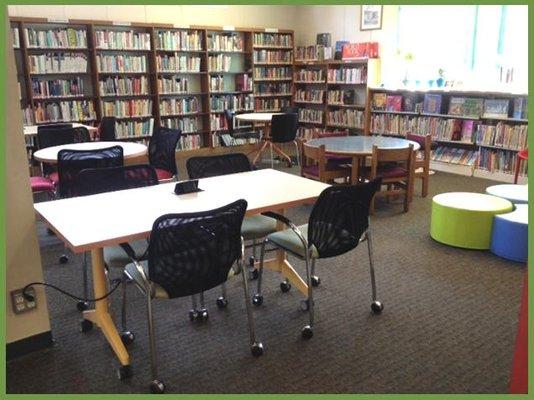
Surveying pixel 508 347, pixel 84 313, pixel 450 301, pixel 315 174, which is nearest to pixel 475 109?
pixel 315 174

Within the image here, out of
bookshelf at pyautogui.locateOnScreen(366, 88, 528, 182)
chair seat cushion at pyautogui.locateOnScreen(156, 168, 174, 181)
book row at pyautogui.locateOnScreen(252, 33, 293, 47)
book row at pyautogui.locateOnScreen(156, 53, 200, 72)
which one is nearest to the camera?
chair seat cushion at pyautogui.locateOnScreen(156, 168, 174, 181)

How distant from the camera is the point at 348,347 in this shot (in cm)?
249

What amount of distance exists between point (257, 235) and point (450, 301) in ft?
4.20

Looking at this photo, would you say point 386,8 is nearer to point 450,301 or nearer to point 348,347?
point 450,301

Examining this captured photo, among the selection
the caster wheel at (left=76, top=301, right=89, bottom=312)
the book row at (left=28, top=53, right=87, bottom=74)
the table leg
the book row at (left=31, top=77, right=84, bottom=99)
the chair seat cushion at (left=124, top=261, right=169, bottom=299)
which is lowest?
the caster wheel at (left=76, top=301, right=89, bottom=312)

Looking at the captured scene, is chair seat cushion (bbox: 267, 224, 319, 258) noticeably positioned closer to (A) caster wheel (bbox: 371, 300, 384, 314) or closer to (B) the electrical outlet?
(A) caster wheel (bbox: 371, 300, 384, 314)

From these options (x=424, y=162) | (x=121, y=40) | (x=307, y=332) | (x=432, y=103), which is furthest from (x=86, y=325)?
(x=432, y=103)

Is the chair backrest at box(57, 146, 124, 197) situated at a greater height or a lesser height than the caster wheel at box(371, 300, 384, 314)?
greater

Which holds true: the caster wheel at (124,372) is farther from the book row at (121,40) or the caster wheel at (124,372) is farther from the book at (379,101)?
the book at (379,101)

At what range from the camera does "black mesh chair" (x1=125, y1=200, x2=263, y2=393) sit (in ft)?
6.65

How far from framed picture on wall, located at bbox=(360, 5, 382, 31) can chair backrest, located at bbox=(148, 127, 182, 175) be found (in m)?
4.37

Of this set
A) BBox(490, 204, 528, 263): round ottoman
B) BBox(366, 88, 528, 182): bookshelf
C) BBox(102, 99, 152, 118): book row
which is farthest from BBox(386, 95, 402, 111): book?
BBox(490, 204, 528, 263): round ottoman

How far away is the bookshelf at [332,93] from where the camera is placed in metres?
7.84

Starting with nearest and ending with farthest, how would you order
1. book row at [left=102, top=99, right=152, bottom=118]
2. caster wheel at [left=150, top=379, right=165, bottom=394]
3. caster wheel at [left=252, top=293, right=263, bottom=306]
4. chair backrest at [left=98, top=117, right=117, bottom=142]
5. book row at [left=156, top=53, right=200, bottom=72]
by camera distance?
caster wheel at [left=150, top=379, right=165, bottom=394]
caster wheel at [left=252, top=293, right=263, bottom=306]
chair backrest at [left=98, top=117, right=117, bottom=142]
book row at [left=102, top=99, right=152, bottom=118]
book row at [left=156, top=53, right=200, bottom=72]
